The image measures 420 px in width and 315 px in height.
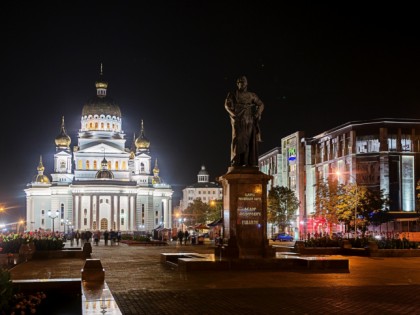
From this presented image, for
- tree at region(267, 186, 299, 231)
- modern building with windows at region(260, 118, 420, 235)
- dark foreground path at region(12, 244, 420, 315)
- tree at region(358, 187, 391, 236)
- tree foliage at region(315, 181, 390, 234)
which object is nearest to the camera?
dark foreground path at region(12, 244, 420, 315)

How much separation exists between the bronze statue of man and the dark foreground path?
5470 mm

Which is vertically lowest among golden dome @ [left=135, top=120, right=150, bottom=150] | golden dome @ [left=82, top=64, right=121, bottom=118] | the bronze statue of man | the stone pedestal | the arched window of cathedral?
the arched window of cathedral

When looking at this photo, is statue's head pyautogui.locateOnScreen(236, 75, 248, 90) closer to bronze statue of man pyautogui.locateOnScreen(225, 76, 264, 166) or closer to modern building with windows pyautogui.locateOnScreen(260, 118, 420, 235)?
bronze statue of man pyautogui.locateOnScreen(225, 76, 264, 166)

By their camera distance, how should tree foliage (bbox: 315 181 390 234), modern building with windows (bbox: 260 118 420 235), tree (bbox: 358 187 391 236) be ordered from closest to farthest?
tree foliage (bbox: 315 181 390 234), tree (bbox: 358 187 391 236), modern building with windows (bbox: 260 118 420 235)

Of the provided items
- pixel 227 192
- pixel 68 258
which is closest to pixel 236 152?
pixel 227 192

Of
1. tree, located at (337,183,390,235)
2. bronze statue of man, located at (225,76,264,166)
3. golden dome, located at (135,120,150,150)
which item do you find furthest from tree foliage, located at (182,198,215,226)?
bronze statue of man, located at (225,76,264,166)

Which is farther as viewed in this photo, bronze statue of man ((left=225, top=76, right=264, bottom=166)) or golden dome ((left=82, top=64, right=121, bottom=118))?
golden dome ((left=82, top=64, right=121, bottom=118))

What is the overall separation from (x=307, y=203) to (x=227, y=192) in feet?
320

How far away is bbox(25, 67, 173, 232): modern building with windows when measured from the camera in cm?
14688

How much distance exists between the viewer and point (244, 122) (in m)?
28.6

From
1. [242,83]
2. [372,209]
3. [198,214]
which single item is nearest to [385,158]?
[372,209]

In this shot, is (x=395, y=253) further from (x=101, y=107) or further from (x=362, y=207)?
(x=101, y=107)

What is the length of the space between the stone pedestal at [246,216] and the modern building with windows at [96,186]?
395 feet

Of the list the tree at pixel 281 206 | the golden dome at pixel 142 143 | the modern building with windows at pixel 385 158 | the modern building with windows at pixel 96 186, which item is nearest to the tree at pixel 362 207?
the modern building with windows at pixel 385 158
